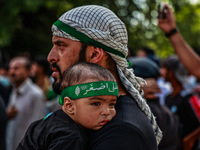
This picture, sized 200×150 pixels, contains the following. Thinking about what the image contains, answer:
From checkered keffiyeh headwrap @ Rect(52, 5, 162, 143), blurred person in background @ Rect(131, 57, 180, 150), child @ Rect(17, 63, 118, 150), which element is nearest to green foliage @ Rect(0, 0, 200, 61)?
blurred person in background @ Rect(131, 57, 180, 150)

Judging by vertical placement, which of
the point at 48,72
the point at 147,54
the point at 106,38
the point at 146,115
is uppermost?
the point at 106,38

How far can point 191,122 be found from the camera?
5160mm

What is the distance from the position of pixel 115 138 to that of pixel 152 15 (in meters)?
9.86

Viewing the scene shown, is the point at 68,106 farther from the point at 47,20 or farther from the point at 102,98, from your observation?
the point at 47,20

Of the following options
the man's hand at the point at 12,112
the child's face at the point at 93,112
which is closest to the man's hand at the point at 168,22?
the child's face at the point at 93,112

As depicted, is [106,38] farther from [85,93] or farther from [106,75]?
[85,93]

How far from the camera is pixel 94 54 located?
2.36 metres

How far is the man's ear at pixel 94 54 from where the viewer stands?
2.35m

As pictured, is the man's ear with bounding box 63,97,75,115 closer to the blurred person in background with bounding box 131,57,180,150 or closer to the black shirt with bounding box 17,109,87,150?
the black shirt with bounding box 17,109,87,150

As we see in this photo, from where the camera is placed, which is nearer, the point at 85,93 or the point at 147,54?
the point at 85,93

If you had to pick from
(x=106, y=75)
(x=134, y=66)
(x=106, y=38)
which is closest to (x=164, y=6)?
(x=134, y=66)

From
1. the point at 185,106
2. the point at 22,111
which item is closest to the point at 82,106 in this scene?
the point at 185,106

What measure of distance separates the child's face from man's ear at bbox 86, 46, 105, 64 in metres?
0.37

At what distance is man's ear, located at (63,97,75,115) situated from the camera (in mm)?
2090
